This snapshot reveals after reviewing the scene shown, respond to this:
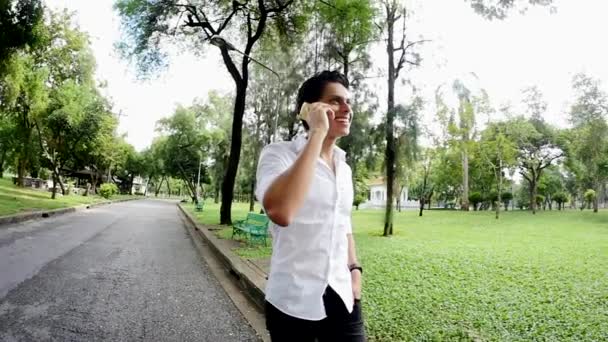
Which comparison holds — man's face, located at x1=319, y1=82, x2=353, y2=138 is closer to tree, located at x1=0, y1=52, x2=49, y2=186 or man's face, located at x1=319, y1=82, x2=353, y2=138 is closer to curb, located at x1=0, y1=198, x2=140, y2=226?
curb, located at x1=0, y1=198, x2=140, y2=226

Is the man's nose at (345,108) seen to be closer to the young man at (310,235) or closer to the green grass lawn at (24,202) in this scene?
the young man at (310,235)

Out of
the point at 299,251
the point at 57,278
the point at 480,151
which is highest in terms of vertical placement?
the point at 480,151

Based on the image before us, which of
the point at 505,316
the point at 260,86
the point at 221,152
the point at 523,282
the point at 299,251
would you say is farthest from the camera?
the point at 221,152

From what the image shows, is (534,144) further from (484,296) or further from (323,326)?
(323,326)

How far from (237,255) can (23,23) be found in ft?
38.1

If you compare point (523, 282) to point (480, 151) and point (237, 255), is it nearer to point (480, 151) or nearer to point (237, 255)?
point (237, 255)

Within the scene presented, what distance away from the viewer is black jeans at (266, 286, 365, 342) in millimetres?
1456

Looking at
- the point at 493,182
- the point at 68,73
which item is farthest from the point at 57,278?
the point at 493,182

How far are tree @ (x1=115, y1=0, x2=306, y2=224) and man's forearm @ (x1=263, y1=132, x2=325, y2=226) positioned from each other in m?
14.7

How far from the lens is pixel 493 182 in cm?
4903

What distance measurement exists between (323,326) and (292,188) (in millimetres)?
578

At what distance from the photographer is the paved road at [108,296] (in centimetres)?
390

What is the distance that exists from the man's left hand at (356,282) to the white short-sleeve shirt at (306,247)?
15cm

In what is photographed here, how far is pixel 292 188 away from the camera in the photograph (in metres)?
1.34
